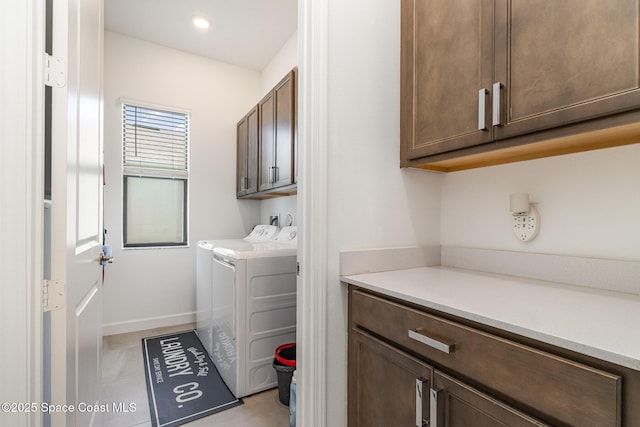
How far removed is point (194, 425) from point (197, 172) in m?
2.46

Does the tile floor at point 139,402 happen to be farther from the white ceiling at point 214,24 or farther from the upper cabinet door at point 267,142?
the white ceiling at point 214,24

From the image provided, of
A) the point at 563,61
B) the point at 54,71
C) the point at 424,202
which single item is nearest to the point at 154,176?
the point at 54,71

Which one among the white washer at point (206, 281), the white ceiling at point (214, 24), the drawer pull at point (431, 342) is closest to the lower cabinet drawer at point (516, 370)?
the drawer pull at point (431, 342)

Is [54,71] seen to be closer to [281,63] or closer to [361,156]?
[361,156]

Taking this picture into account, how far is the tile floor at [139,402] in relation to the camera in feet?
5.49

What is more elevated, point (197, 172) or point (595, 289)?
point (197, 172)

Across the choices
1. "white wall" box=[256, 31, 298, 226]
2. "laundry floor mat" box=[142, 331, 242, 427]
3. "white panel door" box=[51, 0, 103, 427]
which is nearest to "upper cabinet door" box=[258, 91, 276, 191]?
"white wall" box=[256, 31, 298, 226]

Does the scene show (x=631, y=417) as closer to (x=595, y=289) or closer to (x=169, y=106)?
(x=595, y=289)

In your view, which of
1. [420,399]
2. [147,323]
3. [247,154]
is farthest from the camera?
[247,154]

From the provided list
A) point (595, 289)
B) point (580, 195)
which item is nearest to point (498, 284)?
point (595, 289)

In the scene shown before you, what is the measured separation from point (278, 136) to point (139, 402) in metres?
2.09

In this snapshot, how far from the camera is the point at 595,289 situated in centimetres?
96

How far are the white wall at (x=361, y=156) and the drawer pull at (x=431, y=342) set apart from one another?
39cm

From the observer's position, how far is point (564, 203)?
108 centimetres
